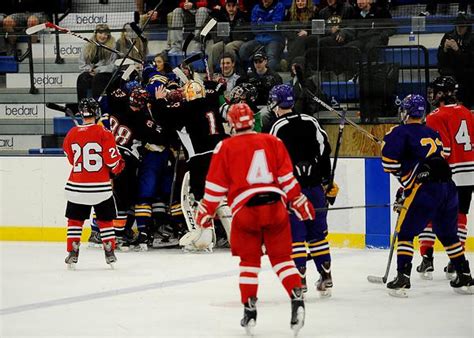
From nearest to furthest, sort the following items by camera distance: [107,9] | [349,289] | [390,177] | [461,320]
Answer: [461,320], [349,289], [390,177], [107,9]

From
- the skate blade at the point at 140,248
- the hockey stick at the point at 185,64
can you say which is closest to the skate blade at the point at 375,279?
the skate blade at the point at 140,248

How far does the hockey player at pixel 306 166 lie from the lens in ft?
23.3

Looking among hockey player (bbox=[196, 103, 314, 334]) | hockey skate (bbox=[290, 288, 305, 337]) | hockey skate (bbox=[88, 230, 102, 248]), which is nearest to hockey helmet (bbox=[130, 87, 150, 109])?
hockey skate (bbox=[88, 230, 102, 248])

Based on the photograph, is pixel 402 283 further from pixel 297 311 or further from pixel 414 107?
pixel 297 311

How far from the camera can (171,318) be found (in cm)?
661

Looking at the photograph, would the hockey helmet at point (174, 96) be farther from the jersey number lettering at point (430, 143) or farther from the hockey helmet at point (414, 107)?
the jersey number lettering at point (430, 143)

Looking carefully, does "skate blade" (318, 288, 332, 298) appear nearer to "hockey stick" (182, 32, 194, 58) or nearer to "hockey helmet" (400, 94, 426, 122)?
"hockey helmet" (400, 94, 426, 122)

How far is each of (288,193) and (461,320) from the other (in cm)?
137

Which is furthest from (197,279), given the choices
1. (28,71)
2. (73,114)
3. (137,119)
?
(28,71)

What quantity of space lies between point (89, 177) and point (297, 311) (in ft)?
10.4

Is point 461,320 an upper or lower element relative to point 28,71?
lower

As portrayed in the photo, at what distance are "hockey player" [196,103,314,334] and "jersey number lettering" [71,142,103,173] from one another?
2796 millimetres

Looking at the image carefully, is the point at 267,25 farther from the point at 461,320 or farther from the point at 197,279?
the point at 461,320

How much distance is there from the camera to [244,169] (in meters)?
5.96
